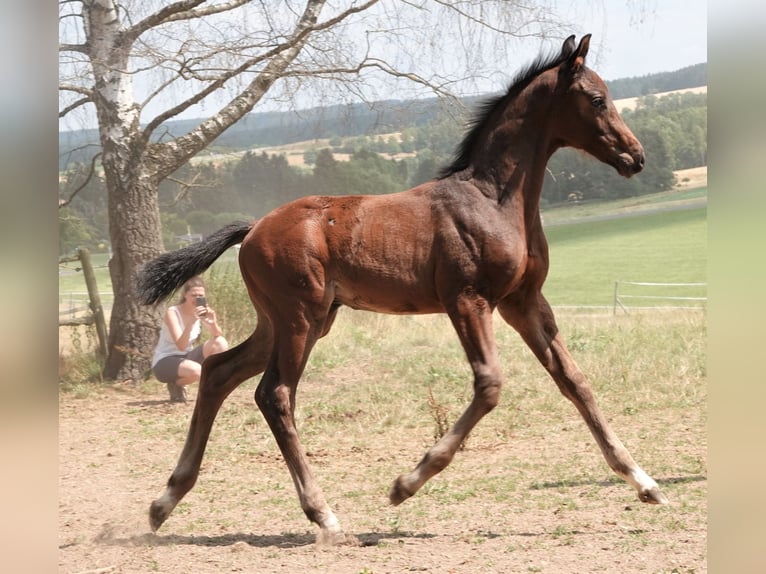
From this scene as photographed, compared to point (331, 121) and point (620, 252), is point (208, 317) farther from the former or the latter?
point (620, 252)

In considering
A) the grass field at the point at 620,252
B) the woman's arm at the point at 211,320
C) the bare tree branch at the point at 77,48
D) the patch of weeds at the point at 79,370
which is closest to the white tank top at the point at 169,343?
the woman's arm at the point at 211,320

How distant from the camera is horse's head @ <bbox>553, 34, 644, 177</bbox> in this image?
4.64 metres

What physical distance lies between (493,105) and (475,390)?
1.62 m

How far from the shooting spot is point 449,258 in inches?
179

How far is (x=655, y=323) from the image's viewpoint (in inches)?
480

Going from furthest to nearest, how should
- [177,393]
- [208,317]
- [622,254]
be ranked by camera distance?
1. [622,254]
2. [177,393]
3. [208,317]

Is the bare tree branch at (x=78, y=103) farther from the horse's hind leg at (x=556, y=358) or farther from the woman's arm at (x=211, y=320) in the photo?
the horse's hind leg at (x=556, y=358)

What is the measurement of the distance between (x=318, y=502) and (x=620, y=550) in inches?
58.4

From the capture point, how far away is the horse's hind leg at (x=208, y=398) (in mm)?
4707

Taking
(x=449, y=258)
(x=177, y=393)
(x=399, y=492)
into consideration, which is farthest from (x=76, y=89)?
(x=399, y=492)

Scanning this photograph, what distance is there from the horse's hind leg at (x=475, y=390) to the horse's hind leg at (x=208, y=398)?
112 cm
